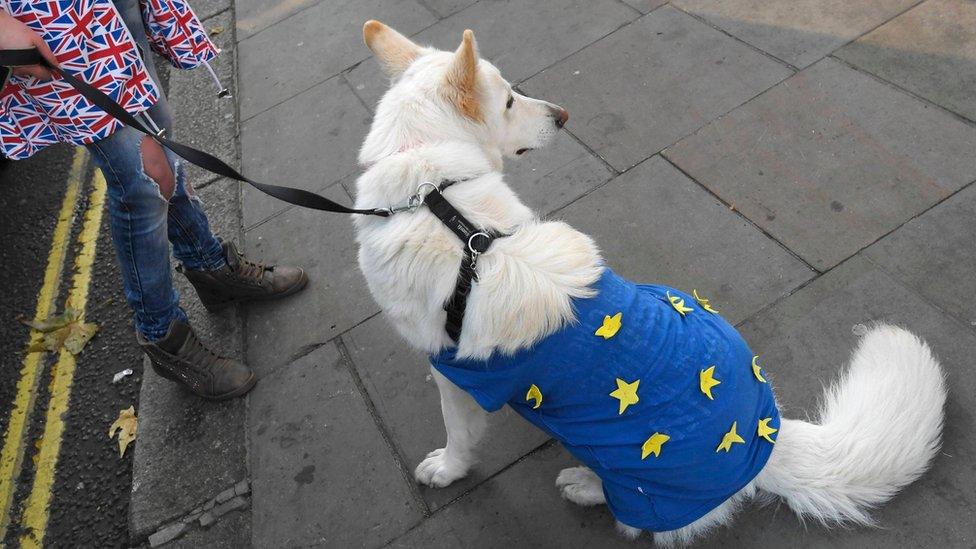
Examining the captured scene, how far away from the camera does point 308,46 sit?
5.93m

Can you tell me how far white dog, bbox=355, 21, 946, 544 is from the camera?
2.00 meters

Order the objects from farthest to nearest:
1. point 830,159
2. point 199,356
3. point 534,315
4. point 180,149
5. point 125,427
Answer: point 830,159
point 125,427
point 199,356
point 180,149
point 534,315

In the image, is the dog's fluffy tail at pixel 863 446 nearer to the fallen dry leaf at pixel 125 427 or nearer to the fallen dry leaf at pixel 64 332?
the fallen dry leaf at pixel 125 427

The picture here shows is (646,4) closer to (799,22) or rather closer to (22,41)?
(799,22)

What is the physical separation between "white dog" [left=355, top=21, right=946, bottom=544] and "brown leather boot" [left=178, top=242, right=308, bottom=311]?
172 centimetres

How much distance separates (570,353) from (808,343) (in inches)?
61.0

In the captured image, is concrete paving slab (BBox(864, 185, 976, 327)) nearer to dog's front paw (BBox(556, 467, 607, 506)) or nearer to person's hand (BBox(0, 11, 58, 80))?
dog's front paw (BBox(556, 467, 607, 506))

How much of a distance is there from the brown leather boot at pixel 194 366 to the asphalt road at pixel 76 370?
53 centimetres

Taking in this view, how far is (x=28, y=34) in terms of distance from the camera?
2303 millimetres

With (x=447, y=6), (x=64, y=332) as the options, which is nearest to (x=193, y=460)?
(x=64, y=332)

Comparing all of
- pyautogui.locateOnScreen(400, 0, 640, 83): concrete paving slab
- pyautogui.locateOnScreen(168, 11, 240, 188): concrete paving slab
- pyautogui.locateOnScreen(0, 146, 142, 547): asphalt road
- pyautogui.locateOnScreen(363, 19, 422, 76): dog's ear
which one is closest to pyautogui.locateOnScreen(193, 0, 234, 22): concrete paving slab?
pyautogui.locateOnScreen(168, 11, 240, 188): concrete paving slab

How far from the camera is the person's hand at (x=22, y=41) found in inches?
88.5

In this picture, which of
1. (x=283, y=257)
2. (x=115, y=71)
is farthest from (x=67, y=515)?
(x=115, y=71)

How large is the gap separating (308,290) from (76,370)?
4.97 ft
